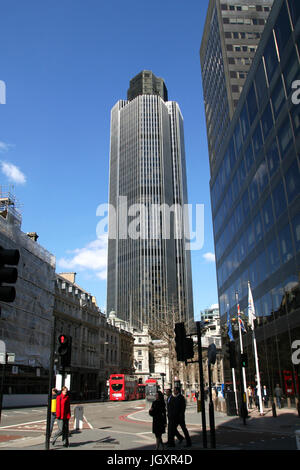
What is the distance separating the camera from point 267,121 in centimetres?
3134

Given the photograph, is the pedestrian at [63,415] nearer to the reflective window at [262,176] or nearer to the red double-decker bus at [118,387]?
the reflective window at [262,176]

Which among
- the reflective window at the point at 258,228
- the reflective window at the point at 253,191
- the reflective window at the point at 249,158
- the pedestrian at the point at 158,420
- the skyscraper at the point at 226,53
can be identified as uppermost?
the skyscraper at the point at 226,53

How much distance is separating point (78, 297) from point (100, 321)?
38.8ft

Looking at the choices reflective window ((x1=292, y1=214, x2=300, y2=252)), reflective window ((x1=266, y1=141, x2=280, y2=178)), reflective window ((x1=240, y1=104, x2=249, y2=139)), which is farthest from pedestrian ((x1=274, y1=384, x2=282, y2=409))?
reflective window ((x1=240, y1=104, x2=249, y2=139))

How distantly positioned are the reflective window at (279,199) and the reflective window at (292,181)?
0.97m

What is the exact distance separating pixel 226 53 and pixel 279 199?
3740cm

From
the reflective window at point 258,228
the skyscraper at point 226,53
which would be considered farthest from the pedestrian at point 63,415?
the skyscraper at point 226,53

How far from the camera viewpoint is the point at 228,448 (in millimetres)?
11227

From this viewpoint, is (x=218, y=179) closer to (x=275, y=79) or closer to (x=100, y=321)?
(x=275, y=79)

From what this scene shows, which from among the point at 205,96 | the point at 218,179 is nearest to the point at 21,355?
the point at 218,179

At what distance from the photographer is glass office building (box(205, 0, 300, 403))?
26.2 metres

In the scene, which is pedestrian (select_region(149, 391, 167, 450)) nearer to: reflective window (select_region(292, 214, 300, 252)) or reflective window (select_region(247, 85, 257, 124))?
reflective window (select_region(292, 214, 300, 252))

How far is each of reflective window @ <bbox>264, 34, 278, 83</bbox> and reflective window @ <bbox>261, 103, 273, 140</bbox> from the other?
99.2 inches

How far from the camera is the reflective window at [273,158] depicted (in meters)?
29.4
